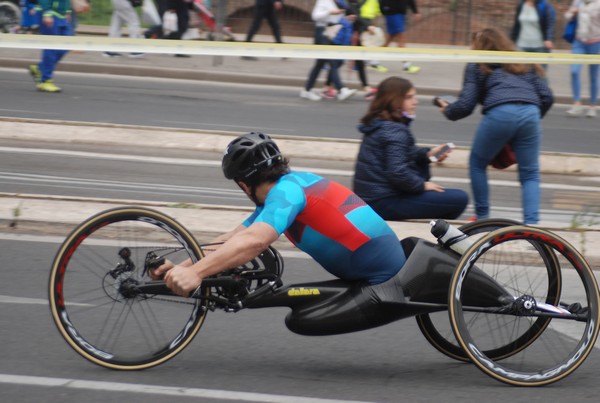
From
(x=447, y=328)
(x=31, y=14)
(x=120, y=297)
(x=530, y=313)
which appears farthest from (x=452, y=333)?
(x=31, y=14)

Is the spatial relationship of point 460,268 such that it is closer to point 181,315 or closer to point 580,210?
point 181,315

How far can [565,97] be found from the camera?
17516mm

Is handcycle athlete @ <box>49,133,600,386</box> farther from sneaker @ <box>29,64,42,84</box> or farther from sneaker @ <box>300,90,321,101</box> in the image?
sneaker @ <box>300,90,321,101</box>

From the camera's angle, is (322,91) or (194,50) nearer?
(194,50)

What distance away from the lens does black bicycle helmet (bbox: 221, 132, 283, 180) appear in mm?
5039

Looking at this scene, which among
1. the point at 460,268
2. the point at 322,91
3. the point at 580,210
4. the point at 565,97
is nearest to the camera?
the point at 460,268

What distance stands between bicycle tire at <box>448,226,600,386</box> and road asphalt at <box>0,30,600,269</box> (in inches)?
84.5

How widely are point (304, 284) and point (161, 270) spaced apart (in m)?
0.68

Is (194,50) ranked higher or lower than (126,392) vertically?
higher

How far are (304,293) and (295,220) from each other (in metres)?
0.35

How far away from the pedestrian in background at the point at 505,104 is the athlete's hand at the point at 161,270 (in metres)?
3.36

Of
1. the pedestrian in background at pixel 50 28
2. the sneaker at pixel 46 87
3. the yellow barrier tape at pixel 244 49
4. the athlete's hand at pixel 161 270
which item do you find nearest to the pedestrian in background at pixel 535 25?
the yellow barrier tape at pixel 244 49

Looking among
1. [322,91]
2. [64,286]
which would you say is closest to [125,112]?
[322,91]

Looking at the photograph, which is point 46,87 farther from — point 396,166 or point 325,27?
point 396,166
